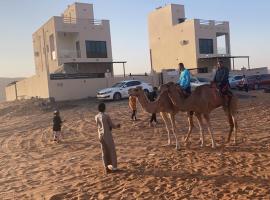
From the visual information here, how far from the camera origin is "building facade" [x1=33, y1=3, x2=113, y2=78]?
136 feet

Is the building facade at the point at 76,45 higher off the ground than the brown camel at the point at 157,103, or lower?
higher

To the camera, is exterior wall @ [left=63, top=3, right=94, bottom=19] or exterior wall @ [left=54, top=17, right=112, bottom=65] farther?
exterior wall @ [left=63, top=3, right=94, bottom=19]

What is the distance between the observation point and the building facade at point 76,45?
41.5 metres

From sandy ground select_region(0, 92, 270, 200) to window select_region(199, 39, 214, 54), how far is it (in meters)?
33.7

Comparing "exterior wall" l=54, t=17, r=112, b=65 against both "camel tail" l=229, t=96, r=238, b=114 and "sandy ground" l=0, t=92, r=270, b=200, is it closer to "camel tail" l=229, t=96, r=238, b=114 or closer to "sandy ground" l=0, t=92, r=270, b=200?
"sandy ground" l=0, t=92, r=270, b=200

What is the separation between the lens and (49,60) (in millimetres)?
44125

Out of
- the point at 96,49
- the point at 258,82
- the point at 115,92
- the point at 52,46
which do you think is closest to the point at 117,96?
the point at 115,92

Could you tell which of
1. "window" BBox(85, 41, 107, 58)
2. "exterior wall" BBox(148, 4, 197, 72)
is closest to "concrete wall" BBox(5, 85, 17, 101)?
"window" BBox(85, 41, 107, 58)

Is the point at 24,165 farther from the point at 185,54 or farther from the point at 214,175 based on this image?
the point at 185,54

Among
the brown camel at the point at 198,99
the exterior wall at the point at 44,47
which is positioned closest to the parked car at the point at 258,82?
the exterior wall at the point at 44,47

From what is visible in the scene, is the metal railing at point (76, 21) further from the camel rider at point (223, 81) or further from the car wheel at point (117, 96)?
the camel rider at point (223, 81)

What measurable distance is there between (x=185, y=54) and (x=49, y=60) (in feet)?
56.7

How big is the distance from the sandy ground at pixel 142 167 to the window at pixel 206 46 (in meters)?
33.7

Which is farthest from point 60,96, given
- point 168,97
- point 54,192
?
point 54,192
